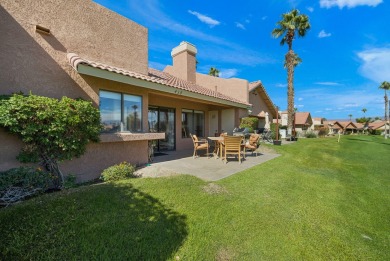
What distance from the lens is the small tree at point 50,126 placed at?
452 centimetres

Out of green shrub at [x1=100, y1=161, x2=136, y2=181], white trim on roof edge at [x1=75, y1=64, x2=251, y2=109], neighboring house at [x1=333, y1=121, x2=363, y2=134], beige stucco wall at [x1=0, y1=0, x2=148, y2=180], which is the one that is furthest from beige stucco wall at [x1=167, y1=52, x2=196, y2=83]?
neighboring house at [x1=333, y1=121, x2=363, y2=134]

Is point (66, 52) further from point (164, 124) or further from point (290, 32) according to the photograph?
point (290, 32)

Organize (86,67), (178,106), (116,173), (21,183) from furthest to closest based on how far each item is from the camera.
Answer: (178,106) < (116,173) < (86,67) < (21,183)

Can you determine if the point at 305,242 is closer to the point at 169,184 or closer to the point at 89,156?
the point at 169,184

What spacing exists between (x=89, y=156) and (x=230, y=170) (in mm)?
5251

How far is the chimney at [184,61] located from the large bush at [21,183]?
42.2ft

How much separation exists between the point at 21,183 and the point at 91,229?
2784 mm

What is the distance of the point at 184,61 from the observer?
52.0 feet

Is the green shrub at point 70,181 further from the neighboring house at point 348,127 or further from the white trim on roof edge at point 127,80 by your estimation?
the neighboring house at point 348,127

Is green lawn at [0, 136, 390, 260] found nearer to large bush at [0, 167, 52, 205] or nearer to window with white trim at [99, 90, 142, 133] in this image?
large bush at [0, 167, 52, 205]

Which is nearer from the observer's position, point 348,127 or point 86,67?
point 86,67

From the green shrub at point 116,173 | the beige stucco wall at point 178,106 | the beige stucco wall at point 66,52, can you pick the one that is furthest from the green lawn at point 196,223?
the beige stucco wall at point 178,106

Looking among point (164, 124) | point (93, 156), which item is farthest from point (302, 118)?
point (93, 156)

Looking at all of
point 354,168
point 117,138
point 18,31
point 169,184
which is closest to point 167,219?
point 169,184
